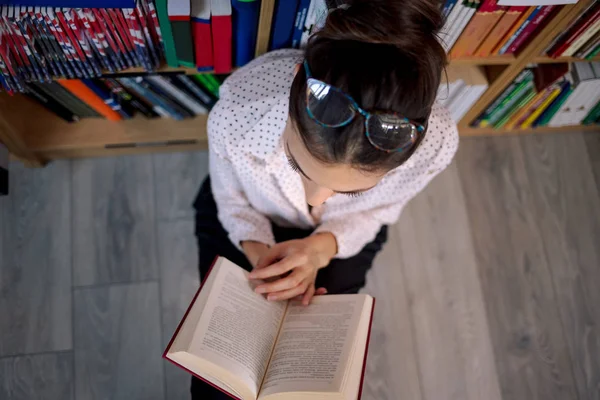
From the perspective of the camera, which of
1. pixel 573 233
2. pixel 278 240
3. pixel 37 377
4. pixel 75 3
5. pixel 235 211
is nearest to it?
pixel 75 3

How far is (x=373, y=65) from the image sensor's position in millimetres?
604

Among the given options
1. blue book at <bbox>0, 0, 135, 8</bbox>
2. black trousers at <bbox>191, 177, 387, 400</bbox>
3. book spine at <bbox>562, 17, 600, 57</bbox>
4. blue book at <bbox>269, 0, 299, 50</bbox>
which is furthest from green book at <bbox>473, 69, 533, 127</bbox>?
blue book at <bbox>0, 0, 135, 8</bbox>

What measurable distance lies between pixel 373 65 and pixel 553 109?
1019mm

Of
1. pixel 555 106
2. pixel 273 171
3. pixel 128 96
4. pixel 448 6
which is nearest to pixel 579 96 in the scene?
Answer: pixel 555 106

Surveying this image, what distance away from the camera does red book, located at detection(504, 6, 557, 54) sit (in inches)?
39.5

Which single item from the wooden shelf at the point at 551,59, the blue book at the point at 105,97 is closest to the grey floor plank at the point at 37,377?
the blue book at the point at 105,97

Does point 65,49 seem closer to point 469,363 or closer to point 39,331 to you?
point 39,331

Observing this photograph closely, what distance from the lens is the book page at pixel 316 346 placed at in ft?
2.60

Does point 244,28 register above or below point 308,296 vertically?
above

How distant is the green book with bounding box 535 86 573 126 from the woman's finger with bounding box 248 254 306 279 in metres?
0.86

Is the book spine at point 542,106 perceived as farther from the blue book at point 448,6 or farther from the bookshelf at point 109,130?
the blue book at point 448,6

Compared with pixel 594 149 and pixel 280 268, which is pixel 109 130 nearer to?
pixel 280 268

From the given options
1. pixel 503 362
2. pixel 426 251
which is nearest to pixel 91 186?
pixel 426 251

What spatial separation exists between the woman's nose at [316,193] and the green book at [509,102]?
717mm
